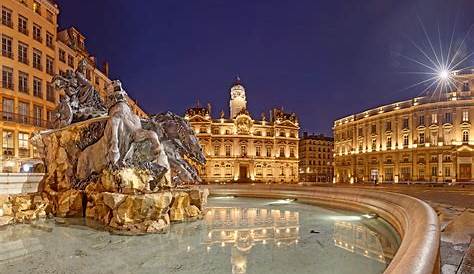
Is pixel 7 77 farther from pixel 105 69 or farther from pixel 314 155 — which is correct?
pixel 314 155

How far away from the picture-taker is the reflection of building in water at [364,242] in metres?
8.62

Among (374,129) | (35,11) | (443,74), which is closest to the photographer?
(35,11)

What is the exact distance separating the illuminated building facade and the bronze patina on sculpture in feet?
52.9

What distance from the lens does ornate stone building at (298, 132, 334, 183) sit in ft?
341

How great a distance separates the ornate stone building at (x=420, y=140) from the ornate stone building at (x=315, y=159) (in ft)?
116

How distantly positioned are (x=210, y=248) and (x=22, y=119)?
3068cm

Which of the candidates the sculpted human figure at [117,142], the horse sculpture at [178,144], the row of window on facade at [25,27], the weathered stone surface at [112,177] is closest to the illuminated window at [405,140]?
the horse sculpture at [178,144]

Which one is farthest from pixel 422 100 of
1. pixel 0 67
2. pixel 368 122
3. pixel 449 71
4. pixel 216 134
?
pixel 0 67

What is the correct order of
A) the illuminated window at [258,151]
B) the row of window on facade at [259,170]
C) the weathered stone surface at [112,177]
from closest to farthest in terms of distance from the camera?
the weathered stone surface at [112,177], the row of window on facade at [259,170], the illuminated window at [258,151]

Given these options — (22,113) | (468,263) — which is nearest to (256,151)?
(22,113)

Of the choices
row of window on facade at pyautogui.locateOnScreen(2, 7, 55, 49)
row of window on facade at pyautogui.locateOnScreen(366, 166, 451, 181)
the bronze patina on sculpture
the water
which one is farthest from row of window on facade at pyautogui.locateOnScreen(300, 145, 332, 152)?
the water

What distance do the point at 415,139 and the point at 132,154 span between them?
5441cm

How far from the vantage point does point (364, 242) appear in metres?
10.1

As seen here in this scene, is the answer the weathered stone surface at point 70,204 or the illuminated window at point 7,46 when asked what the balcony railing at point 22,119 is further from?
the weathered stone surface at point 70,204
